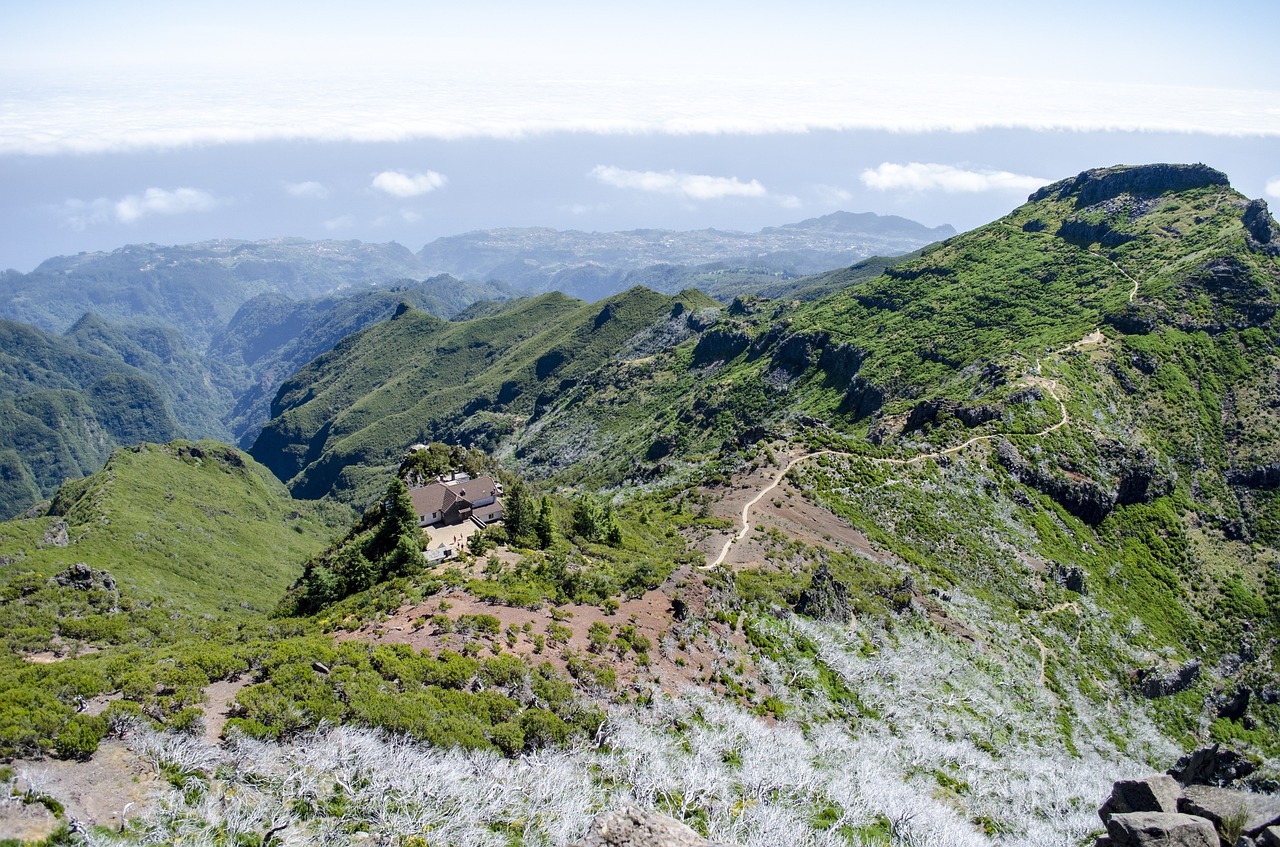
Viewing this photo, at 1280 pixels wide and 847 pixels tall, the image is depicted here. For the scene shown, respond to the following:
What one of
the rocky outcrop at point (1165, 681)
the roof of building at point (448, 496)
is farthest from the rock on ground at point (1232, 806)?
the roof of building at point (448, 496)

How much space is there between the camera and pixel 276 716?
19.6 metres

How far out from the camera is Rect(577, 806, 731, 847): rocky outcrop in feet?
45.8

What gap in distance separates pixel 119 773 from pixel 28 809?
2.16 m

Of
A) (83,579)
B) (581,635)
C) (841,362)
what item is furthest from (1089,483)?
(83,579)

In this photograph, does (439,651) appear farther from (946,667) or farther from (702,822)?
(946,667)

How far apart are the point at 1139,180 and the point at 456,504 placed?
543 feet

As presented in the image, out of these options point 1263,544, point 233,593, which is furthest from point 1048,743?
point 233,593

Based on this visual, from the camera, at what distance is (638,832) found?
14211 mm

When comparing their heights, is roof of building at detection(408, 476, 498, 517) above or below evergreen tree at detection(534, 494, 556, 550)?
below

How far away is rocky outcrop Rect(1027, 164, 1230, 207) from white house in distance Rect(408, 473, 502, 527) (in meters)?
158

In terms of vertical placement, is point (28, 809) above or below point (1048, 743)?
above

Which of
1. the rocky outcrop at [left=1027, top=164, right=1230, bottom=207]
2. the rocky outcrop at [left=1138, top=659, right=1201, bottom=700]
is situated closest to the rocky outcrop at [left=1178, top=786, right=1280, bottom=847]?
the rocky outcrop at [left=1138, top=659, right=1201, bottom=700]

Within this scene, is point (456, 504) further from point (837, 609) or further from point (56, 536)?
point (56, 536)

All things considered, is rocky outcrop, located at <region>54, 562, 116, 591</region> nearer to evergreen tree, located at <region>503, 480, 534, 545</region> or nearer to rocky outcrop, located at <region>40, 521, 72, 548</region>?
rocky outcrop, located at <region>40, 521, 72, 548</region>
